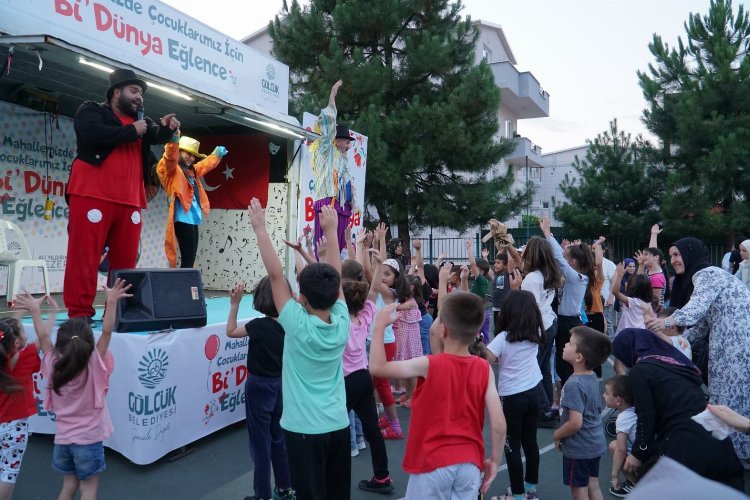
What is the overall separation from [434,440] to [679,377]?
1.46m

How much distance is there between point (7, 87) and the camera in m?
6.77

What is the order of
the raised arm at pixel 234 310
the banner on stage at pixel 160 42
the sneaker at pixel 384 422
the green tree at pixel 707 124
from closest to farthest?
1. the raised arm at pixel 234 310
2. the banner on stage at pixel 160 42
3. the sneaker at pixel 384 422
4. the green tree at pixel 707 124

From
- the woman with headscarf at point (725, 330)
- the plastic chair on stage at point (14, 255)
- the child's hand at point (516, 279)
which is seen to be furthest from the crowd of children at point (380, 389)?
the child's hand at point (516, 279)

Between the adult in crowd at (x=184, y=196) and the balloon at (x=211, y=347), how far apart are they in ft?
5.00

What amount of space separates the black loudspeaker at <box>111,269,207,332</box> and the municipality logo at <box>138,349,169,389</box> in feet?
0.68

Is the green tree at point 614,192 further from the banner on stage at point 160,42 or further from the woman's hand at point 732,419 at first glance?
the woman's hand at point 732,419

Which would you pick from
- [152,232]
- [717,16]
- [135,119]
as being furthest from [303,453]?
[717,16]

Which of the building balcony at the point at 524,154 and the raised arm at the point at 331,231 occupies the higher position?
the building balcony at the point at 524,154

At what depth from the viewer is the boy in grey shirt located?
3276mm

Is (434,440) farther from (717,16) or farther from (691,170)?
(717,16)

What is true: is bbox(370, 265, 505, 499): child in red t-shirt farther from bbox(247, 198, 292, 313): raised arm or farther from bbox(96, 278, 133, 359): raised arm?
bbox(96, 278, 133, 359): raised arm

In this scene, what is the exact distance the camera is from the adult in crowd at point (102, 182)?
4.09 m

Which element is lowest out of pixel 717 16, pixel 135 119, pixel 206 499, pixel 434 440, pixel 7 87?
pixel 206 499

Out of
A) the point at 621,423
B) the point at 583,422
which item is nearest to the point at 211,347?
the point at 583,422
